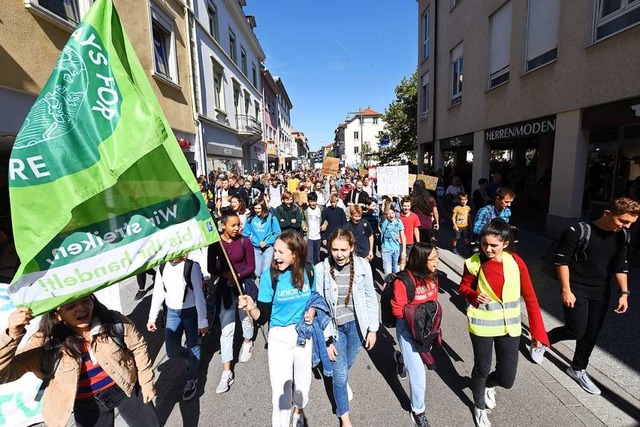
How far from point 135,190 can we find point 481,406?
324cm

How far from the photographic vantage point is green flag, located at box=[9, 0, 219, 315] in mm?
1456

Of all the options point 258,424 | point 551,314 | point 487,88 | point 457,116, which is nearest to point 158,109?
point 258,424

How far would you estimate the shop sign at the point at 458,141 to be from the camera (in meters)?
12.3

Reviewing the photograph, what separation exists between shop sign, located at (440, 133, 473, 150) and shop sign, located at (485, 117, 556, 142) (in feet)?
4.62

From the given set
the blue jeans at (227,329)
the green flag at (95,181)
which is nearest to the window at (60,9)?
the green flag at (95,181)

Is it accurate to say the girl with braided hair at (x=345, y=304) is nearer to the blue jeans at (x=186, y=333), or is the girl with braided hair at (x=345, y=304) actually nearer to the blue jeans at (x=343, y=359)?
the blue jeans at (x=343, y=359)

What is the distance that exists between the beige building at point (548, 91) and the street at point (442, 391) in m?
4.83

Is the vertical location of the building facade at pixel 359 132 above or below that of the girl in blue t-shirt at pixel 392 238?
above

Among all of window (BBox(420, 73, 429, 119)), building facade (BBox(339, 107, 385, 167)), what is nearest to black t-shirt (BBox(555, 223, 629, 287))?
window (BBox(420, 73, 429, 119))

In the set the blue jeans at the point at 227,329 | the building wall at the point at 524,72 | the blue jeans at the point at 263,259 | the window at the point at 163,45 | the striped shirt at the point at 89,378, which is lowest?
the blue jeans at the point at 227,329

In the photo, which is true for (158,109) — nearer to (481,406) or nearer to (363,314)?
(363,314)

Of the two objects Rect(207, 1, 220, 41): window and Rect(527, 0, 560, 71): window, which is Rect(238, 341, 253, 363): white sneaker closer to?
Rect(527, 0, 560, 71): window

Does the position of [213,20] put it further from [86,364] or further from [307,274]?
[86,364]

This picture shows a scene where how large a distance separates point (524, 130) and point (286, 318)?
30.8 ft
